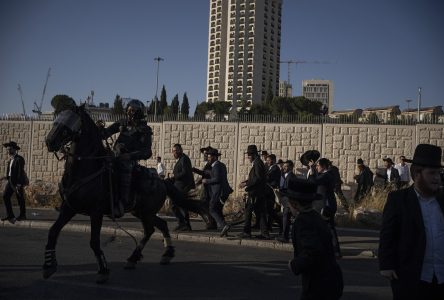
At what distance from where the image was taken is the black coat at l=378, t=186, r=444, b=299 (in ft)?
13.3

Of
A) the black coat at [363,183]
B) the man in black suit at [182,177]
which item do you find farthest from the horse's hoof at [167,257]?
the black coat at [363,183]

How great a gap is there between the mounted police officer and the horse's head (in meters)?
0.83

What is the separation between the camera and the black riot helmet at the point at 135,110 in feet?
27.5

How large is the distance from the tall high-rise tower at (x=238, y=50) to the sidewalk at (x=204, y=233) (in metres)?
144

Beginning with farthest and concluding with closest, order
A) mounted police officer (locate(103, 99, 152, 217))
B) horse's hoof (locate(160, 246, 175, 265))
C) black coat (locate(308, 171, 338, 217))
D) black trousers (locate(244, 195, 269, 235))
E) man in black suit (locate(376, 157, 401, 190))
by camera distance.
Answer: man in black suit (locate(376, 157, 401, 190)), black trousers (locate(244, 195, 269, 235)), black coat (locate(308, 171, 338, 217)), horse's hoof (locate(160, 246, 175, 265)), mounted police officer (locate(103, 99, 152, 217))

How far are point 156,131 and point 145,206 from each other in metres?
15.5

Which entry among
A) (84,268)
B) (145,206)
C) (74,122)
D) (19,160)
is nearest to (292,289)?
(145,206)

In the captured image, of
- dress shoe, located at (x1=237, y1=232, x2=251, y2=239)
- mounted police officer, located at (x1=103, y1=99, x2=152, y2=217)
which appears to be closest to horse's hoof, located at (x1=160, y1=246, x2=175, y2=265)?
mounted police officer, located at (x1=103, y1=99, x2=152, y2=217)

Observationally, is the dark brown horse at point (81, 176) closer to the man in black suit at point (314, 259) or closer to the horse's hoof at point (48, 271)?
the horse's hoof at point (48, 271)

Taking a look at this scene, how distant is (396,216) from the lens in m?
4.24

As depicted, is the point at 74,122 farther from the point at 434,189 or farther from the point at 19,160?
the point at 19,160

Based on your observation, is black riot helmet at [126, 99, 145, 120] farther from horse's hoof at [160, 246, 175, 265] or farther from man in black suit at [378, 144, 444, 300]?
man in black suit at [378, 144, 444, 300]

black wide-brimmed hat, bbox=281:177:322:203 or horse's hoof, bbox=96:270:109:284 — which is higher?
black wide-brimmed hat, bbox=281:177:322:203

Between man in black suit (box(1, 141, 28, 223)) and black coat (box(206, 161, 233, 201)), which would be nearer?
black coat (box(206, 161, 233, 201))
